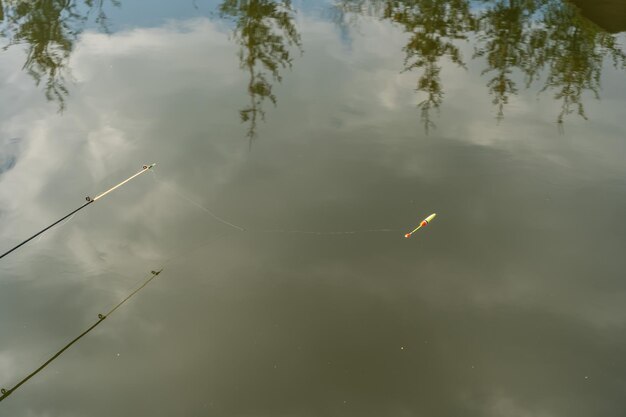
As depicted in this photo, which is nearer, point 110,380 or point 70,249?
point 110,380

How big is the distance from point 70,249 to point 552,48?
17.2 feet

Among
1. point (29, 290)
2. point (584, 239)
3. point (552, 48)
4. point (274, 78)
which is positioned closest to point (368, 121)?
point (274, 78)

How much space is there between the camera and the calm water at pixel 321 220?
3150 mm

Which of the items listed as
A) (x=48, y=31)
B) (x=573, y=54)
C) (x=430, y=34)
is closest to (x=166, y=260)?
(x=430, y=34)

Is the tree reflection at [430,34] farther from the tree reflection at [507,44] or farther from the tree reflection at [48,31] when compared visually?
the tree reflection at [48,31]

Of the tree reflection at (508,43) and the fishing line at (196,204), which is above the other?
the tree reflection at (508,43)

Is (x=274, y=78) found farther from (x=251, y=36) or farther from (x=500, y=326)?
(x=500, y=326)

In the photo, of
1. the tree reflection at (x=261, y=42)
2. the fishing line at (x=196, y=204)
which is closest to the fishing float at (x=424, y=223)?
the fishing line at (x=196, y=204)

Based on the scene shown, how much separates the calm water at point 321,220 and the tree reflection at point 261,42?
0.12ft

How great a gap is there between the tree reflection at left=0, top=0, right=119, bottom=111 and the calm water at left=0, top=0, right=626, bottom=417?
54 mm

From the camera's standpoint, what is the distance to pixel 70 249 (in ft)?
12.9

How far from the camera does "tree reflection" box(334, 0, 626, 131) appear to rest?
5.56m

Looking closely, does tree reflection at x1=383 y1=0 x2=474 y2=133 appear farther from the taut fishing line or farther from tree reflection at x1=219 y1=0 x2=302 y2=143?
the taut fishing line

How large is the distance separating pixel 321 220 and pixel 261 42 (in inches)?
125
